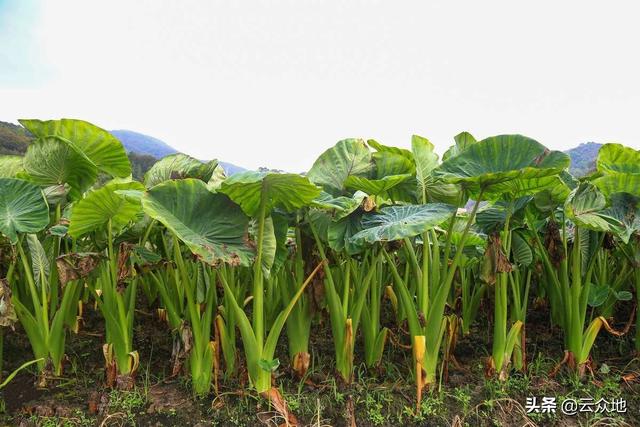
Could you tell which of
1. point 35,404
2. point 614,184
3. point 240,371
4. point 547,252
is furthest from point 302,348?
point 614,184

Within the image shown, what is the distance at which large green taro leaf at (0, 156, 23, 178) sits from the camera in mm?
2715

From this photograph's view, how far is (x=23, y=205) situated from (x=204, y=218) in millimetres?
873

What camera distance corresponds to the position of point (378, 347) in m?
2.21

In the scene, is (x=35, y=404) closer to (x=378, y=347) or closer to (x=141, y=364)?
(x=141, y=364)

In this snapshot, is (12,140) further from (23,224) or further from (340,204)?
(340,204)

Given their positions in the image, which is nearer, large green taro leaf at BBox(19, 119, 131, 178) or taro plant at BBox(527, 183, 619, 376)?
taro plant at BBox(527, 183, 619, 376)

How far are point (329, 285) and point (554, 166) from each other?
1.07 m

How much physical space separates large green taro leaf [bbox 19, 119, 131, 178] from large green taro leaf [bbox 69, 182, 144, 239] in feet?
1.06

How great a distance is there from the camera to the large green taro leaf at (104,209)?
185cm

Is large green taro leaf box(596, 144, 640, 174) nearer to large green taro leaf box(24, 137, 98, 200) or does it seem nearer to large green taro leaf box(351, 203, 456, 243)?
large green taro leaf box(351, 203, 456, 243)

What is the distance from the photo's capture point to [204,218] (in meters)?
1.80

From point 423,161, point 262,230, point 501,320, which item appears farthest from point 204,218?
point 501,320

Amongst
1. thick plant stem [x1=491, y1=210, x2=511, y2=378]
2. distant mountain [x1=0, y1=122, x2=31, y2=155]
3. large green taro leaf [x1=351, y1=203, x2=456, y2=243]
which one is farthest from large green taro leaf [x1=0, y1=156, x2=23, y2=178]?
distant mountain [x1=0, y1=122, x2=31, y2=155]

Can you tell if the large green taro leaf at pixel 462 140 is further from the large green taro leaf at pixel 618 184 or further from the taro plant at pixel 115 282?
the taro plant at pixel 115 282
